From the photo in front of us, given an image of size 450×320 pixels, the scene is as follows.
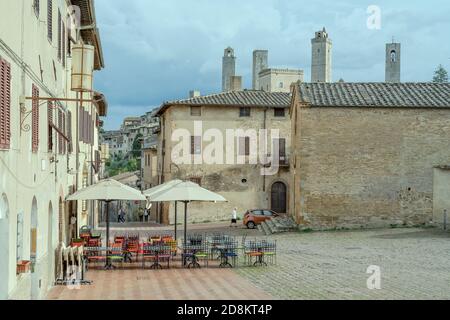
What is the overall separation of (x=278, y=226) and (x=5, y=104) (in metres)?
24.5

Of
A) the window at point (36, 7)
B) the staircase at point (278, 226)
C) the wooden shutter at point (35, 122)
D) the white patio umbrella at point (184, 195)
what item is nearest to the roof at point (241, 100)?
the staircase at point (278, 226)

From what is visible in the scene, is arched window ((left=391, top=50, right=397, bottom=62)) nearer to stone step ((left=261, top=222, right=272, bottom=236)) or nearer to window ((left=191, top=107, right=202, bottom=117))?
window ((left=191, top=107, right=202, bottom=117))

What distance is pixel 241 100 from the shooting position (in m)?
44.9

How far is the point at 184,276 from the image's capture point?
18.3 metres

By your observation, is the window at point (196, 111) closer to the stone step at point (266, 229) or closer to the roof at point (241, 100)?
the roof at point (241, 100)

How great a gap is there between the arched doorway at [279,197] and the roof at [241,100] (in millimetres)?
5087

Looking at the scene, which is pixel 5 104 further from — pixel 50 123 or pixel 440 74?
pixel 440 74

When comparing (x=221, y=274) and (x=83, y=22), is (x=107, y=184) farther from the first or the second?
(x=83, y=22)

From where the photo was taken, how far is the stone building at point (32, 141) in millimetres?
9398

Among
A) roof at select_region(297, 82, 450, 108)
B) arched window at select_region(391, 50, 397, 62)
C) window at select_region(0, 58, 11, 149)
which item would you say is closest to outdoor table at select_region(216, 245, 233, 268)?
window at select_region(0, 58, 11, 149)

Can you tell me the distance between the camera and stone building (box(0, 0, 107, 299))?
9398 millimetres

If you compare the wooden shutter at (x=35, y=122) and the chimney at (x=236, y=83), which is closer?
the wooden shutter at (x=35, y=122)
